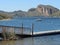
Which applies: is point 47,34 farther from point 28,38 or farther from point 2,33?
point 2,33

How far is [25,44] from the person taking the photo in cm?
3741

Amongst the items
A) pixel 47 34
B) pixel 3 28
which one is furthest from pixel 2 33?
pixel 47 34

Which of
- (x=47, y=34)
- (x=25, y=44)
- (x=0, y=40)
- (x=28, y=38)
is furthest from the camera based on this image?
(x=47, y=34)

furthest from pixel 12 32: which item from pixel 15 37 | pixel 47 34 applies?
pixel 47 34

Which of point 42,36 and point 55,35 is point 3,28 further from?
point 55,35

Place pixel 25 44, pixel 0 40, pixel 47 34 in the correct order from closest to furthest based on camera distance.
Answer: pixel 25 44
pixel 0 40
pixel 47 34

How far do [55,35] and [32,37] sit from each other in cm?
740

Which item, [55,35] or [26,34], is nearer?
[26,34]

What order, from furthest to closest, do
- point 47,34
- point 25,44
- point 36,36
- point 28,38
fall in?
point 47,34 → point 36,36 → point 28,38 → point 25,44

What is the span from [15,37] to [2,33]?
2.48 meters

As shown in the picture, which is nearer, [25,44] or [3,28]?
[25,44]

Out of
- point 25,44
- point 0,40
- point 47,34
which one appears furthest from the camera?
point 47,34

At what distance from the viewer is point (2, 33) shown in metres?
41.5

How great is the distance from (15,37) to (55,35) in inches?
479
